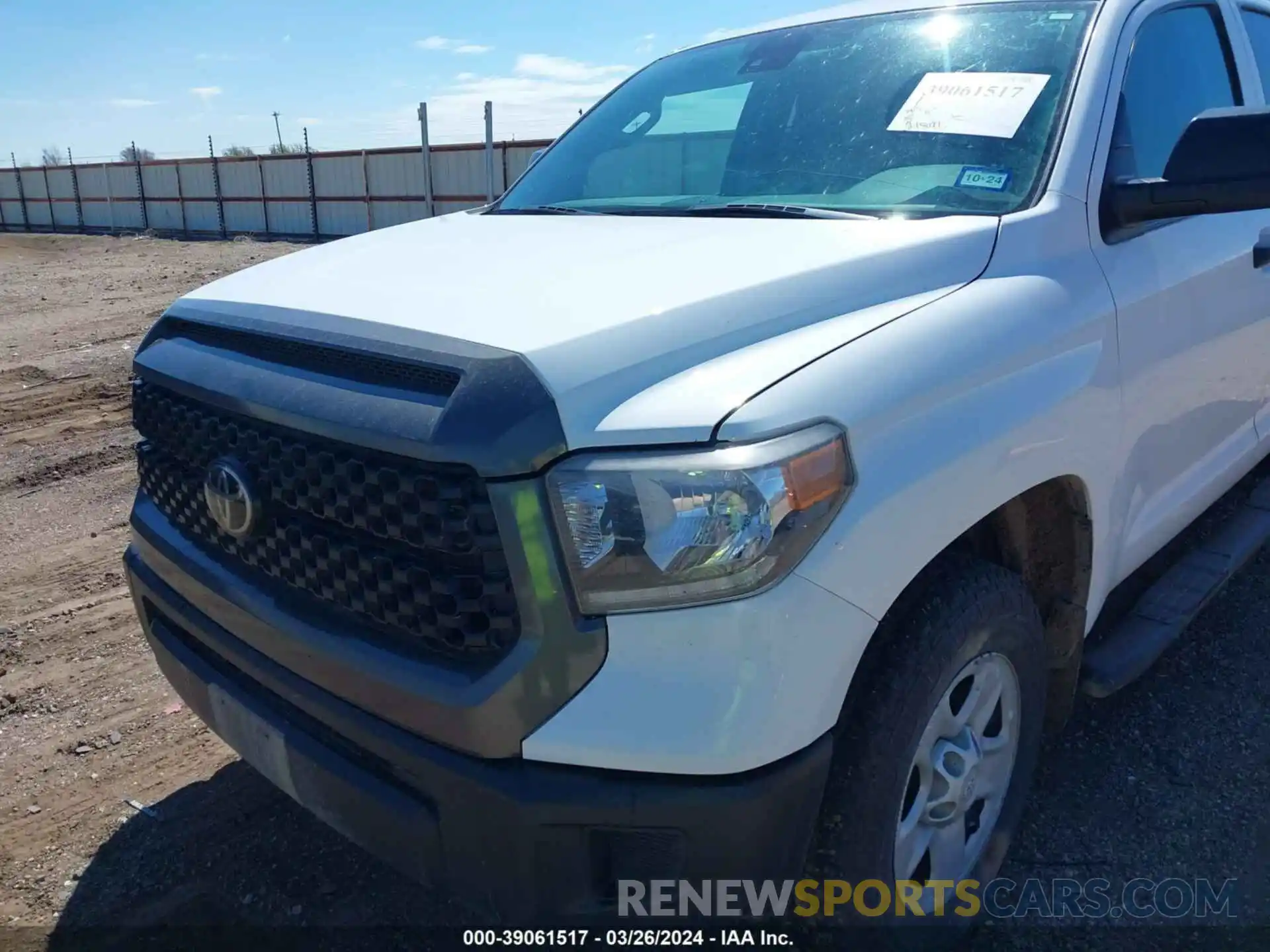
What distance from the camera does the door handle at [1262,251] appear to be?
3.08 metres

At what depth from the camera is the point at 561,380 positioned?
5.36 ft

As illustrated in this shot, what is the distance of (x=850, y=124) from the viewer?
271 centimetres

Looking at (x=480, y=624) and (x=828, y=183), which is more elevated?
(x=828, y=183)

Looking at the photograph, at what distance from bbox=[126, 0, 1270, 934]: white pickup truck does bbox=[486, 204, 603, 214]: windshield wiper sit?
0.33 ft

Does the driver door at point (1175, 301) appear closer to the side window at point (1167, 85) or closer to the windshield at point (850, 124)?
the side window at point (1167, 85)

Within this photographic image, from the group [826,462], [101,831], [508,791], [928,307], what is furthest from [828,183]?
[101,831]

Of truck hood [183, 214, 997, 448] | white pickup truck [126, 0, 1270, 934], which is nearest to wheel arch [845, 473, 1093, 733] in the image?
white pickup truck [126, 0, 1270, 934]

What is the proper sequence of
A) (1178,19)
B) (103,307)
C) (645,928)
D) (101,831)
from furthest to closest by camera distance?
1. (103,307)
2. (1178,19)
3. (101,831)
4. (645,928)

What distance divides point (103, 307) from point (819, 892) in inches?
541

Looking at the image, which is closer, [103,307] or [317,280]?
[317,280]

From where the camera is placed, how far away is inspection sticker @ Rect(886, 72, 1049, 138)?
248 centimetres

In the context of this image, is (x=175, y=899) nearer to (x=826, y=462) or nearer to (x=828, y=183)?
A: (x=826, y=462)

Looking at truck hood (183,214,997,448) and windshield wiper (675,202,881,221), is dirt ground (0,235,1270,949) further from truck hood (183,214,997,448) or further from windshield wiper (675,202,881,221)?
windshield wiper (675,202,881,221)

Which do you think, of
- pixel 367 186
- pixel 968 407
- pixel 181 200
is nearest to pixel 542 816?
pixel 968 407
